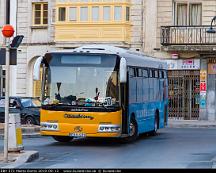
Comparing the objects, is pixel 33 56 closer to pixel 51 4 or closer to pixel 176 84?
pixel 51 4

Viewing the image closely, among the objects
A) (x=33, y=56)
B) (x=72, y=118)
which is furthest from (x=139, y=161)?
(x=33, y=56)

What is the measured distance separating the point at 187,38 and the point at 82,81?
1864cm

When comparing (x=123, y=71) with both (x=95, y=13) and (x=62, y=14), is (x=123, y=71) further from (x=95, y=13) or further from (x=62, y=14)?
(x=62, y=14)

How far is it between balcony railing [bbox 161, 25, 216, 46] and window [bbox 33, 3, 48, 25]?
721 centimetres

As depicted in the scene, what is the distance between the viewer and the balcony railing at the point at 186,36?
128 ft

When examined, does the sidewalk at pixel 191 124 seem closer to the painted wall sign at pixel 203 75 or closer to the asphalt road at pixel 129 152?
the painted wall sign at pixel 203 75

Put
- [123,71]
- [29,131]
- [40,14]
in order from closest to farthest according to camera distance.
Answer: [123,71] < [29,131] < [40,14]

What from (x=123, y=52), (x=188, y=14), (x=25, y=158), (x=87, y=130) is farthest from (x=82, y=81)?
(x=188, y=14)

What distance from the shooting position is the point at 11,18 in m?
42.1

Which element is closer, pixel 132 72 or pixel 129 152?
pixel 129 152

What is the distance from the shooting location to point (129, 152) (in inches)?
791

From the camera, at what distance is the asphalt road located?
648 inches

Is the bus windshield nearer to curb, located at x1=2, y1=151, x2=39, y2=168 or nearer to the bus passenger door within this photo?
the bus passenger door

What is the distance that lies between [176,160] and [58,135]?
5.48 m
